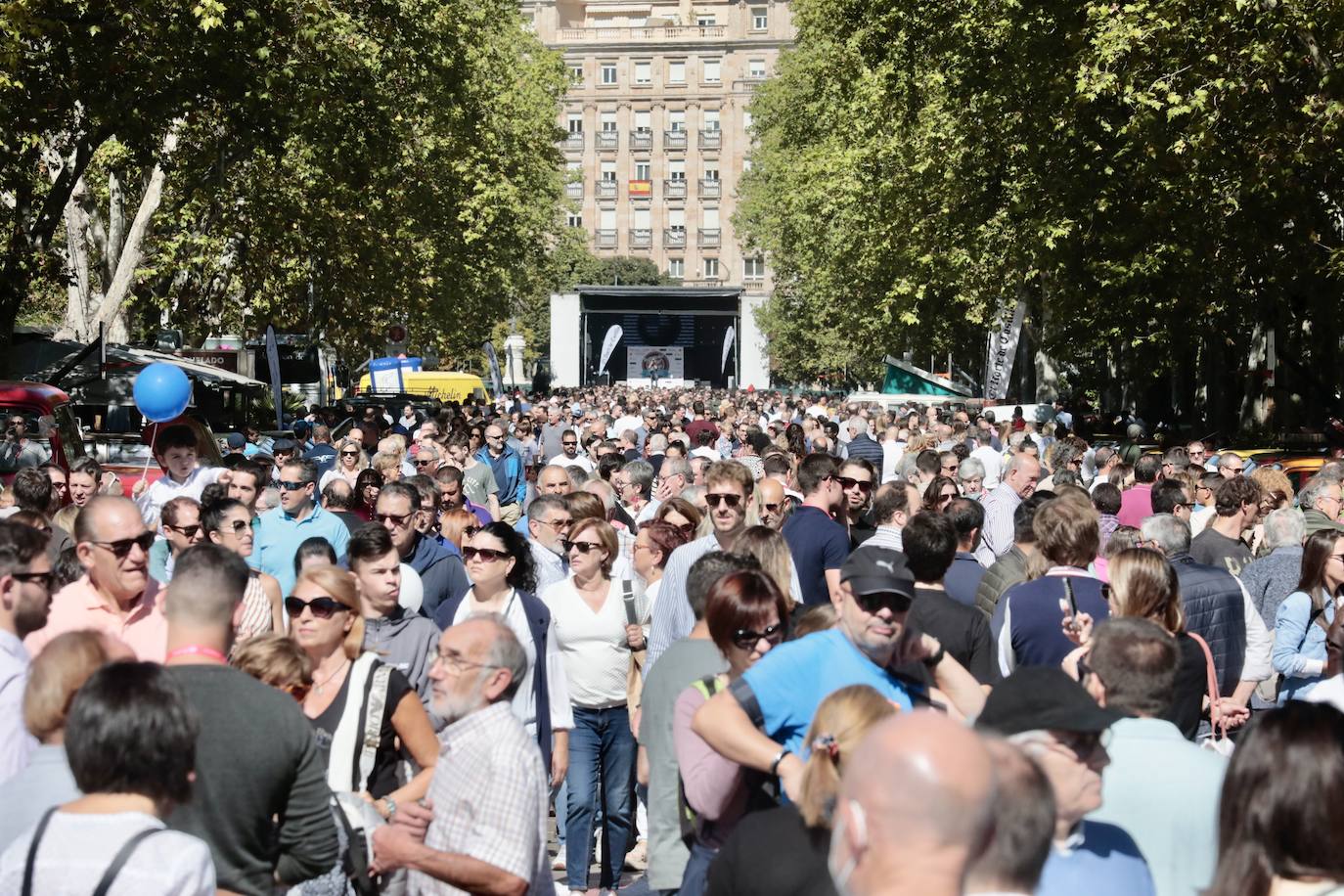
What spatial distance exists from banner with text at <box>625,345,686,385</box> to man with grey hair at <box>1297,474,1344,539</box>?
74897mm

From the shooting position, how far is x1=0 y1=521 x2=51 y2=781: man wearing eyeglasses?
4.83m

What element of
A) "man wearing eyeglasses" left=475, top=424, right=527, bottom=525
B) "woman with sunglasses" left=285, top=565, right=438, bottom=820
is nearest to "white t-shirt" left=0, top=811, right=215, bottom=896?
"woman with sunglasses" left=285, top=565, right=438, bottom=820

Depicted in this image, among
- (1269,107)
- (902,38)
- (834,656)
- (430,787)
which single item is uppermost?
(902,38)

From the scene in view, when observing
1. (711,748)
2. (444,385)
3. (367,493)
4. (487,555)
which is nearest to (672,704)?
(711,748)

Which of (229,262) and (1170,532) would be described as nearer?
(1170,532)

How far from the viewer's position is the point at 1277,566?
831 centimetres

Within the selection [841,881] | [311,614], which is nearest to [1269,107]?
[311,614]

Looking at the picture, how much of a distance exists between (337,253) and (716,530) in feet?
79.6

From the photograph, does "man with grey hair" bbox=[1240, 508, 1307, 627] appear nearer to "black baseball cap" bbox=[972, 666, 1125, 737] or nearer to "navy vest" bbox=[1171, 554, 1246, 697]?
"navy vest" bbox=[1171, 554, 1246, 697]

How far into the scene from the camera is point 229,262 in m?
30.1

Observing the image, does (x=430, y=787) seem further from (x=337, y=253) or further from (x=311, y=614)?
(x=337, y=253)

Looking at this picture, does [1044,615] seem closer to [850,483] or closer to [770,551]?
[770,551]

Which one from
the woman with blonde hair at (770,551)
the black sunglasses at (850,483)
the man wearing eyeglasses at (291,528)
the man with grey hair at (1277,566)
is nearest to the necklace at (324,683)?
the woman with blonde hair at (770,551)

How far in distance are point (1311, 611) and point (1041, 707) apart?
4175 mm
